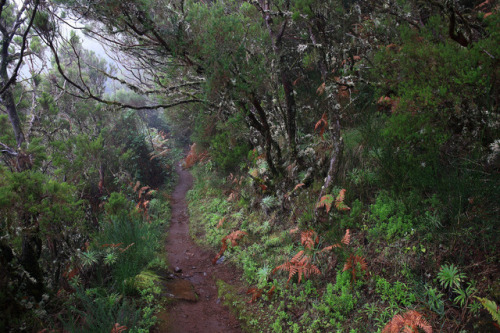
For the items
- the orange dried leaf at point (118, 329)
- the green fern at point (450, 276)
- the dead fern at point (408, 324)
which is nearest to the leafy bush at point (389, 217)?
the green fern at point (450, 276)

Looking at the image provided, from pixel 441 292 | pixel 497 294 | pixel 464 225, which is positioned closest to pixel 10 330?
pixel 441 292

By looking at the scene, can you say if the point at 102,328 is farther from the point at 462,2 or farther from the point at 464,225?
the point at 462,2

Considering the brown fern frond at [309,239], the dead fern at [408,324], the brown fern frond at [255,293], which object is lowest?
the brown fern frond at [255,293]

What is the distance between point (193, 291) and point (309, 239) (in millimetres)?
2290

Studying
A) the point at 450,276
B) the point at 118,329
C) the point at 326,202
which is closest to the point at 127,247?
the point at 118,329

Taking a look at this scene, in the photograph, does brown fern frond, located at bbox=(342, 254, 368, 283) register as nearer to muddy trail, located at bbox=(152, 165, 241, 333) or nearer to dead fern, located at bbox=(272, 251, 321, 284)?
dead fern, located at bbox=(272, 251, 321, 284)

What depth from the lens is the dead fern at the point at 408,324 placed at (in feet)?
8.54

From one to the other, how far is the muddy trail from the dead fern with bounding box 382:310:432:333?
7.43ft

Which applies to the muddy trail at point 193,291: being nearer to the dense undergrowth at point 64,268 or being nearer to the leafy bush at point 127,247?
the dense undergrowth at point 64,268

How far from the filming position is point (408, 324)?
267 centimetres

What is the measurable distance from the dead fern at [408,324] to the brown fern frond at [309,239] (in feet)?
5.34

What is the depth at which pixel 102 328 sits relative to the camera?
3215 millimetres

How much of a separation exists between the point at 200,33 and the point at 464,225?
456 cm

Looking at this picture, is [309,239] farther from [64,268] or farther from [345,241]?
[64,268]
